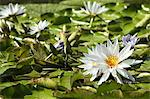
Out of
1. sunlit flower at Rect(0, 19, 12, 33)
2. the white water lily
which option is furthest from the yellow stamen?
sunlit flower at Rect(0, 19, 12, 33)

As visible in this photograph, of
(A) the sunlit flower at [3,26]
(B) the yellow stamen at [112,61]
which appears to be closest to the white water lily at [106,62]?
(B) the yellow stamen at [112,61]

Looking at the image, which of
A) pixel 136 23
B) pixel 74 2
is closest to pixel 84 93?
pixel 136 23

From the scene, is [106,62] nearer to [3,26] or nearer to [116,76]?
[116,76]

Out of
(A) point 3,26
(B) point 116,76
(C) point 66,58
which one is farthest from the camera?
(A) point 3,26

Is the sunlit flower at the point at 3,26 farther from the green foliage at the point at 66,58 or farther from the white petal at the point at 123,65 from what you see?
the white petal at the point at 123,65

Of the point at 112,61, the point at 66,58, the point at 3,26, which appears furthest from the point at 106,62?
the point at 3,26

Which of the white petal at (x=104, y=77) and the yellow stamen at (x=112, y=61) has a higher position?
the yellow stamen at (x=112, y=61)

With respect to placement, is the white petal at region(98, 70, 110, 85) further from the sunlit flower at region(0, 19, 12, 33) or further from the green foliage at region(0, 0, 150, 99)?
the sunlit flower at region(0, 19, 12, 33)
